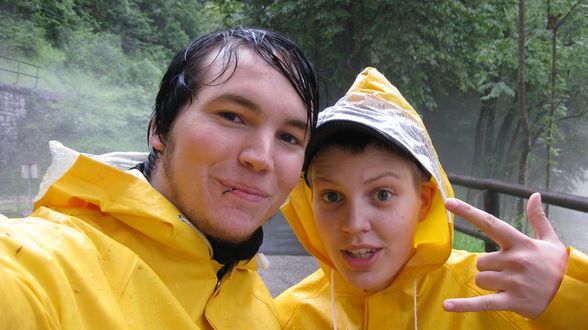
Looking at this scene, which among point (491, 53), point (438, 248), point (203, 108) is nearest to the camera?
point (203, 108)

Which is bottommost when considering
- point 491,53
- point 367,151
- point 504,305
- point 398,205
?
point 504,305

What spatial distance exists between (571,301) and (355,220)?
0.64m

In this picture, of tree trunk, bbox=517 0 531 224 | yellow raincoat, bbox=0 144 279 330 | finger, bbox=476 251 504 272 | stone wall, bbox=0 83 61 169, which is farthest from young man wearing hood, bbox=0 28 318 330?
stone wall, bbox=0 83 61 169

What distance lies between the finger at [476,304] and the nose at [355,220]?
0.37 meters

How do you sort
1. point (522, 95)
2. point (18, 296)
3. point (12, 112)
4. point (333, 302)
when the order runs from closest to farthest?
point (18, 296) < point (333, 302) < point (522, 95) < point (12, 112)

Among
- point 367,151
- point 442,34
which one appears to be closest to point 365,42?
point 442,34

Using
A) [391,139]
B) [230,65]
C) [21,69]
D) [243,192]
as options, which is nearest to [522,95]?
[391,139]

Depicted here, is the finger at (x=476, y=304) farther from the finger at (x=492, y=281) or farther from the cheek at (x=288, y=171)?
the cheek at (x=288, y=171)

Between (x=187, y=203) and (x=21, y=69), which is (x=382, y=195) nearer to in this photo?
(x=187, y=203)

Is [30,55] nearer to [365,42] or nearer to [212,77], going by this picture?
[365,42]

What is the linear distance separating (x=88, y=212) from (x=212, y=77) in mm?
522

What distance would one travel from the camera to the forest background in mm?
6852

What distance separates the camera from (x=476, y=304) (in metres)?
1.22

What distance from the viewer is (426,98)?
29.2 ft
